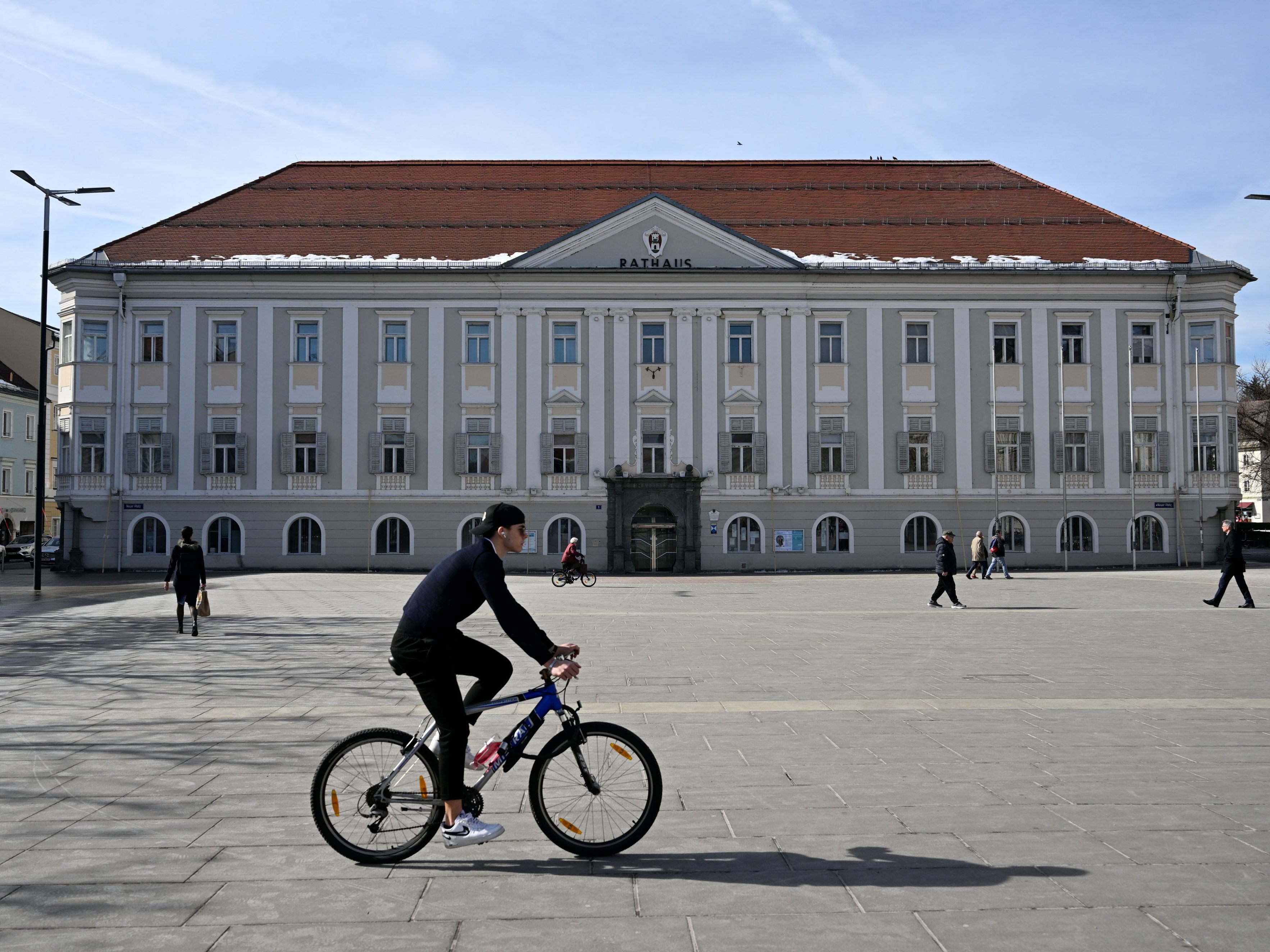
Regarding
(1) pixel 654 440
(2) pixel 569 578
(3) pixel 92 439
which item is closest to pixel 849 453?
(1) pixel 654 440

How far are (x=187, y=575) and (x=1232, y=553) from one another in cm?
1963

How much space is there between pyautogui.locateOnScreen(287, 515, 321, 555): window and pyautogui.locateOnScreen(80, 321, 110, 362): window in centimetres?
1028

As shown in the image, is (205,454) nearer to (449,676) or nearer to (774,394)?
(774,394)

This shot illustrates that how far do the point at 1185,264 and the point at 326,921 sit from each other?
48309mm

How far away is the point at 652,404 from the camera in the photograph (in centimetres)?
4516

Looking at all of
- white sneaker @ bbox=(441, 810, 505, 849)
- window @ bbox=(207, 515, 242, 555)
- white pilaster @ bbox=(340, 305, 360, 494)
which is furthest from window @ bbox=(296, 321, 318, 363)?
white sneaker @ bbox=(441, 810, 505, 849)

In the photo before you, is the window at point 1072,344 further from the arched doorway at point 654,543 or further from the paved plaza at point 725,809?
the paved plaza at point 725,809

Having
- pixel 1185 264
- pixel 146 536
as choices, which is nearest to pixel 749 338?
pixel 1185 264

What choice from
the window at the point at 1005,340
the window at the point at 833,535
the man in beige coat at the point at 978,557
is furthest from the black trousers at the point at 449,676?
the window at the point at 1005,340

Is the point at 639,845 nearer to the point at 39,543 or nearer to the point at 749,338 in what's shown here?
the point at 39,543

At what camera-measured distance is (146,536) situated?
44.9 meters

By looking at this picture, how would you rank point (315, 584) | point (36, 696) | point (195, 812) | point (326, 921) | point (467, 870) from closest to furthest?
point (326, 921) → point (467, 870) → point (195, 812) → point (36, 696) → point (315, 584)

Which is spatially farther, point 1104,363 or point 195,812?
point 1104,363

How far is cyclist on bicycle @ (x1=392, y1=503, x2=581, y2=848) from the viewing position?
5660 mm
